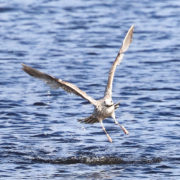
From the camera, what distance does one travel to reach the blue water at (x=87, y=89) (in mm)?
11195

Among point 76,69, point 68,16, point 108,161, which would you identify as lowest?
point 108,161

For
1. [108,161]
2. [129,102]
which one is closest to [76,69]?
[129,102]

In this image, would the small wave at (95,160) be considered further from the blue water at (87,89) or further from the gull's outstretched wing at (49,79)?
the gull's outstretched wing at (49,79)

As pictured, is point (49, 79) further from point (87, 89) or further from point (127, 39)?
point (87, 89)

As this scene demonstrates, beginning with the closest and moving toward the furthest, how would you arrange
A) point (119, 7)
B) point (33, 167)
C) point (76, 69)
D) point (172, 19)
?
point (33, 167) < point (76, 69) < point (172, 19) < point (119, 7)

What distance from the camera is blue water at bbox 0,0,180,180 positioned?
36.7ft

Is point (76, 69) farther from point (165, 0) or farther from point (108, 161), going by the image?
point (165, 0)

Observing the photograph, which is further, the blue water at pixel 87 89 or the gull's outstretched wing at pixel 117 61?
the gull's outstretched wing at pixel 117 61

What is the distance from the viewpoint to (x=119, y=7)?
27.2 meters

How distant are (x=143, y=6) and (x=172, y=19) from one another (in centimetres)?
288

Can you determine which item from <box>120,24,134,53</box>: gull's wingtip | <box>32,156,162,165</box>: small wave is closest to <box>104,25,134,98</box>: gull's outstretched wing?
<box>120,24,134,53</box>: gull's wingtip

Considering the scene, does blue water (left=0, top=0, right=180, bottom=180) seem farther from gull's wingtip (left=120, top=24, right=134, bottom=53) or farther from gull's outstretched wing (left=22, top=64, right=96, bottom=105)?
gull's wingtip (left=120, top=24, right=134, bottom=53)

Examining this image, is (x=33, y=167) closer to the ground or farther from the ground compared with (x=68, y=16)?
closer to the ground

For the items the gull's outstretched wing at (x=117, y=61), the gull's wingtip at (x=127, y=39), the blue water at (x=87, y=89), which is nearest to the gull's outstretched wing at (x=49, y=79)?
the gull's outstretched wing at (x=117, y=61)
